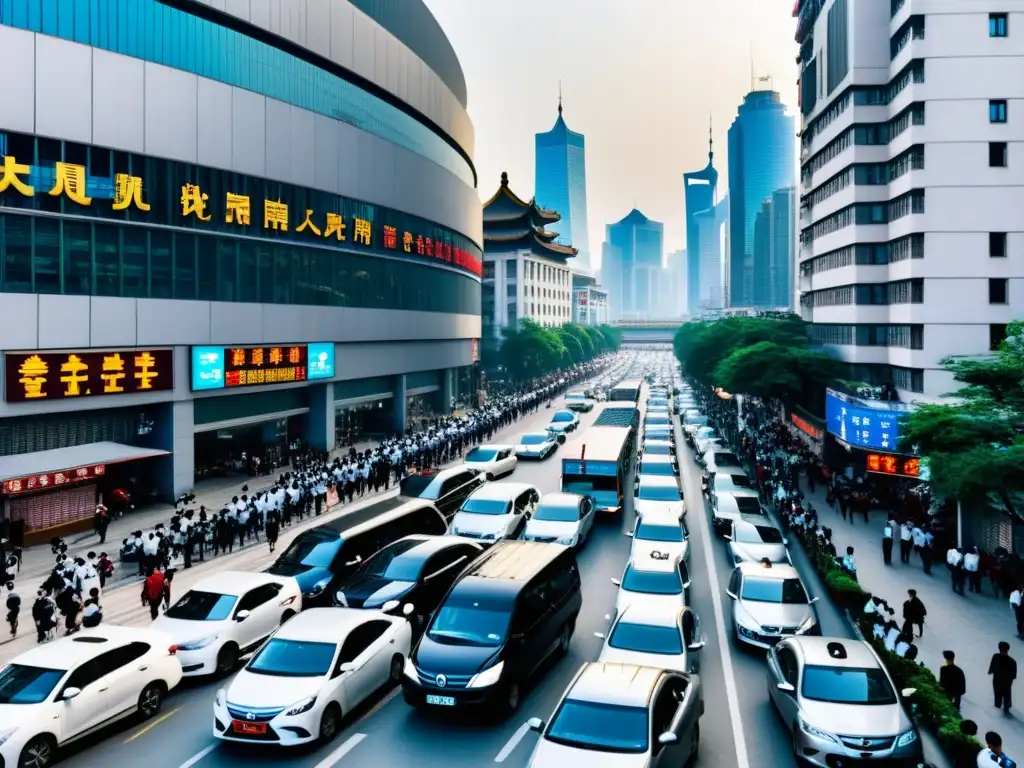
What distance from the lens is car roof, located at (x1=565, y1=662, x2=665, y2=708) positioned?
9008 mm

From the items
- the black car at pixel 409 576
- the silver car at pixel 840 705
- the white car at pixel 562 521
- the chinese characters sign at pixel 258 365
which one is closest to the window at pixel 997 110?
the white car at pixel 562 521

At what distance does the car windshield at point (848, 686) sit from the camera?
32.7 feet

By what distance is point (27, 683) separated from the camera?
10148 millimetres

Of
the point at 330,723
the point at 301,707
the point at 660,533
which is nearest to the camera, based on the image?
the point at 301,707

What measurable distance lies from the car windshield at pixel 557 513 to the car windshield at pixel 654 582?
17.3 feet

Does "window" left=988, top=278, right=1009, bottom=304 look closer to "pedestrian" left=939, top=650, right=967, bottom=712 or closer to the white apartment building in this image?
the white apartment building

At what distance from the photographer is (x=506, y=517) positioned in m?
20.5

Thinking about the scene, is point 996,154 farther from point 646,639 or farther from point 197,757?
point 197,757

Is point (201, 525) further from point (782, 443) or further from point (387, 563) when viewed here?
point (782, 443)

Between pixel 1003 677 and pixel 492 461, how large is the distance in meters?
20.9

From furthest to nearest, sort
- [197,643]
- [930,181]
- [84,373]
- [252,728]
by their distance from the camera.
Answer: [930,181] < [84,373] < [197,643] < [252,728]

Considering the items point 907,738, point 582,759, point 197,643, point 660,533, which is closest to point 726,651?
point 907,738

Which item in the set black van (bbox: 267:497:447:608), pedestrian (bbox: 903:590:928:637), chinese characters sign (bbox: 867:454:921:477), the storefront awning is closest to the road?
pedestrian (bbox: 903:590:928:637)

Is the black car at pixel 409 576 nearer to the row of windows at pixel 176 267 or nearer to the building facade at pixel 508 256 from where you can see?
the row of windows at pixel 176 267
